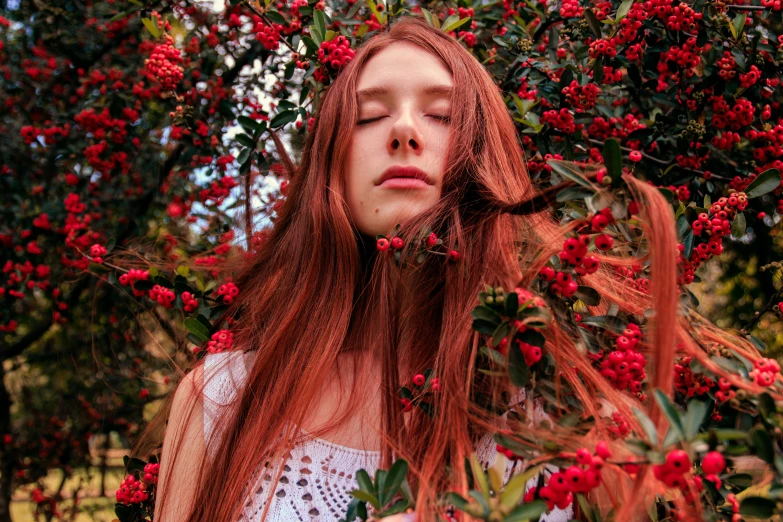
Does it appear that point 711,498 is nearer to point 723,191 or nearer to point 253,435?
point 253,435

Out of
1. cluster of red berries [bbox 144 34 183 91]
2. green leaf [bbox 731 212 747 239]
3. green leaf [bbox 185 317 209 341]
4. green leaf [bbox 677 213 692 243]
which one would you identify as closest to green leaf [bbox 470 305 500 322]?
green leaf [bbox 677 213 692 243]

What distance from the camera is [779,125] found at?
67.3 inches

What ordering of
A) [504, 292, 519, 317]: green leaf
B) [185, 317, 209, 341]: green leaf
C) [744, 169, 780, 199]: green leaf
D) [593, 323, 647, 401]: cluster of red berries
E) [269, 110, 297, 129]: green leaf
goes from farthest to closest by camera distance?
1. [269, 110, 297, 129]: green leaf
2. [185, 317, 209, 341]: green leaf
3. [744, 169, 780, 199]: green leaf
4. [593, 323, 647, 401]: cluster of red berries
5. [504, 292, 519, 317]: green leaf

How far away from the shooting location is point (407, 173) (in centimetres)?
152

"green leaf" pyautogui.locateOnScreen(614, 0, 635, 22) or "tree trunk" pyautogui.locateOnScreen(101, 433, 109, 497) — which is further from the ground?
"green leaf" pyautogui.locateOnScreen(614, 0, 635, 22)

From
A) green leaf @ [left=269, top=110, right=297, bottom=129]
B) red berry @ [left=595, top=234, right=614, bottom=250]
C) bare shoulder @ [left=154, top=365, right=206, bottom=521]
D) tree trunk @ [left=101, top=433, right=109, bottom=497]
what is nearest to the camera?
red berry @ [left=595, top=234, right=614, bottom=250]

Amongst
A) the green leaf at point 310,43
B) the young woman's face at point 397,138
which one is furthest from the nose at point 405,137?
the green leaf at point 310,43

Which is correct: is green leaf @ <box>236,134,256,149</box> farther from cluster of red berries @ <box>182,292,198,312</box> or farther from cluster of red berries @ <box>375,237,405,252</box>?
cluster of red berries @ <box>375,237,405,252</box>

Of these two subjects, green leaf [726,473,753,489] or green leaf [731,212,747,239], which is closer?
green leaf [726,473,753,489]

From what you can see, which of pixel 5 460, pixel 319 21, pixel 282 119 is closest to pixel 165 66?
pixel 282 119

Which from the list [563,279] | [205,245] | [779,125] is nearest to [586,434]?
[563,279]

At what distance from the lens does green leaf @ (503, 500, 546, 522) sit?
0.82m

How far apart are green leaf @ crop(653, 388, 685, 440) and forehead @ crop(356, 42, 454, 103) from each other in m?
0.97

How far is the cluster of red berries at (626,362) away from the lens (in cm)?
119
